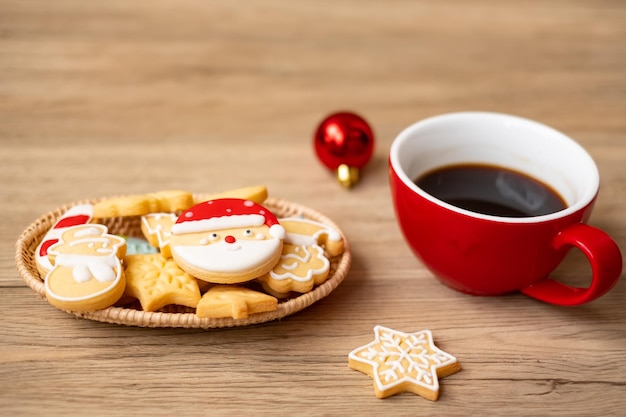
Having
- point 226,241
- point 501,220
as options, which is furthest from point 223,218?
point 501,220

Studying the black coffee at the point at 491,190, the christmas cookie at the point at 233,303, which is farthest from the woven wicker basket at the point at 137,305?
the black coffee at the point at 491,190

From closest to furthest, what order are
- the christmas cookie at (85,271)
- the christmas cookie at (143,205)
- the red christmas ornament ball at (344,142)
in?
1. the christmas cookie at (85,271)
2. the christmas cookie at (143,205)
3. the red christmas ornament ball at (344,142)

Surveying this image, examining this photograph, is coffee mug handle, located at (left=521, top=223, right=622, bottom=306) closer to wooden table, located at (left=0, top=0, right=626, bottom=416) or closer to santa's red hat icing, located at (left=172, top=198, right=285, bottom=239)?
wooden table, located at (left=0, top=0, right=626, bottom=416)

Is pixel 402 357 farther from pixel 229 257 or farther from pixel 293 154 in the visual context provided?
pixel 293 154

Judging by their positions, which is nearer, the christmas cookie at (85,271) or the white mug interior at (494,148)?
the christmas cookie at (85,271)

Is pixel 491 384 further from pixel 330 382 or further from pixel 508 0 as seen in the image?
pixel 508 0

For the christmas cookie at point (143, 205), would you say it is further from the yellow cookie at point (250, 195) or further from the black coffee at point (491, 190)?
the black coffee at point (491, 190)

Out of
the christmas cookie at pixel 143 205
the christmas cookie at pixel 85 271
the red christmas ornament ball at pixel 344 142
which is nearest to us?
the christmas cookie at pixel 85 271
